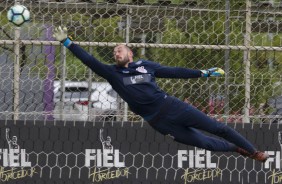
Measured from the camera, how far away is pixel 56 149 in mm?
9297

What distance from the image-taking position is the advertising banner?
9.25 metres

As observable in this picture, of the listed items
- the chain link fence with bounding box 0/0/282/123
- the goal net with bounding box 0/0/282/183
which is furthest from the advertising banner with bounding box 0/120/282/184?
the chain link fence with bounding box 0/0/282/123

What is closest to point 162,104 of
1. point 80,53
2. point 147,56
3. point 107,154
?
point 80,53

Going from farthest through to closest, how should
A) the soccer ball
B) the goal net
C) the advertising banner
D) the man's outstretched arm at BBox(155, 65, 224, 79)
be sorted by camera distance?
the goal net → the advertising banner → the soccer ball → the man's outstretched arm at BBox(155, 65, 224, 79)

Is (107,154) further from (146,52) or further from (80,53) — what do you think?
(80,53)

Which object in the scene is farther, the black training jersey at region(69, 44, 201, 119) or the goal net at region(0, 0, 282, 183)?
the goal net at region(0, 0, 282, 183)

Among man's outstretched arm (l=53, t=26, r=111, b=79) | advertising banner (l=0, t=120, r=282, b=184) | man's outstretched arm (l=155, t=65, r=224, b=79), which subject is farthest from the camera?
advertising banner (l=0, t=120, r=282, b=184)

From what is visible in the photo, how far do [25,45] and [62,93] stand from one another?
0.60m

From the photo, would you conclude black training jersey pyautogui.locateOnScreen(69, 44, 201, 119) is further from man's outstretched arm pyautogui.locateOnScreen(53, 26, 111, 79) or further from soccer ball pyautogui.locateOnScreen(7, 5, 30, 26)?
soccer ball pyautogui.locateOnScreen(7, 5, 30, 26)

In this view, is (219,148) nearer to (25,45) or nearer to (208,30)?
(208,30)

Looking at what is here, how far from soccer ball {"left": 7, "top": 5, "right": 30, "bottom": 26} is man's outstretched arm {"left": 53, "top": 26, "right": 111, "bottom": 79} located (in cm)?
50

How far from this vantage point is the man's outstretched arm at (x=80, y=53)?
27.3ft

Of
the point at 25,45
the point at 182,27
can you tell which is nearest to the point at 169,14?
the point at 182,27

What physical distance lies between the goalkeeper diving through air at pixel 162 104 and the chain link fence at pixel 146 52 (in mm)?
776
